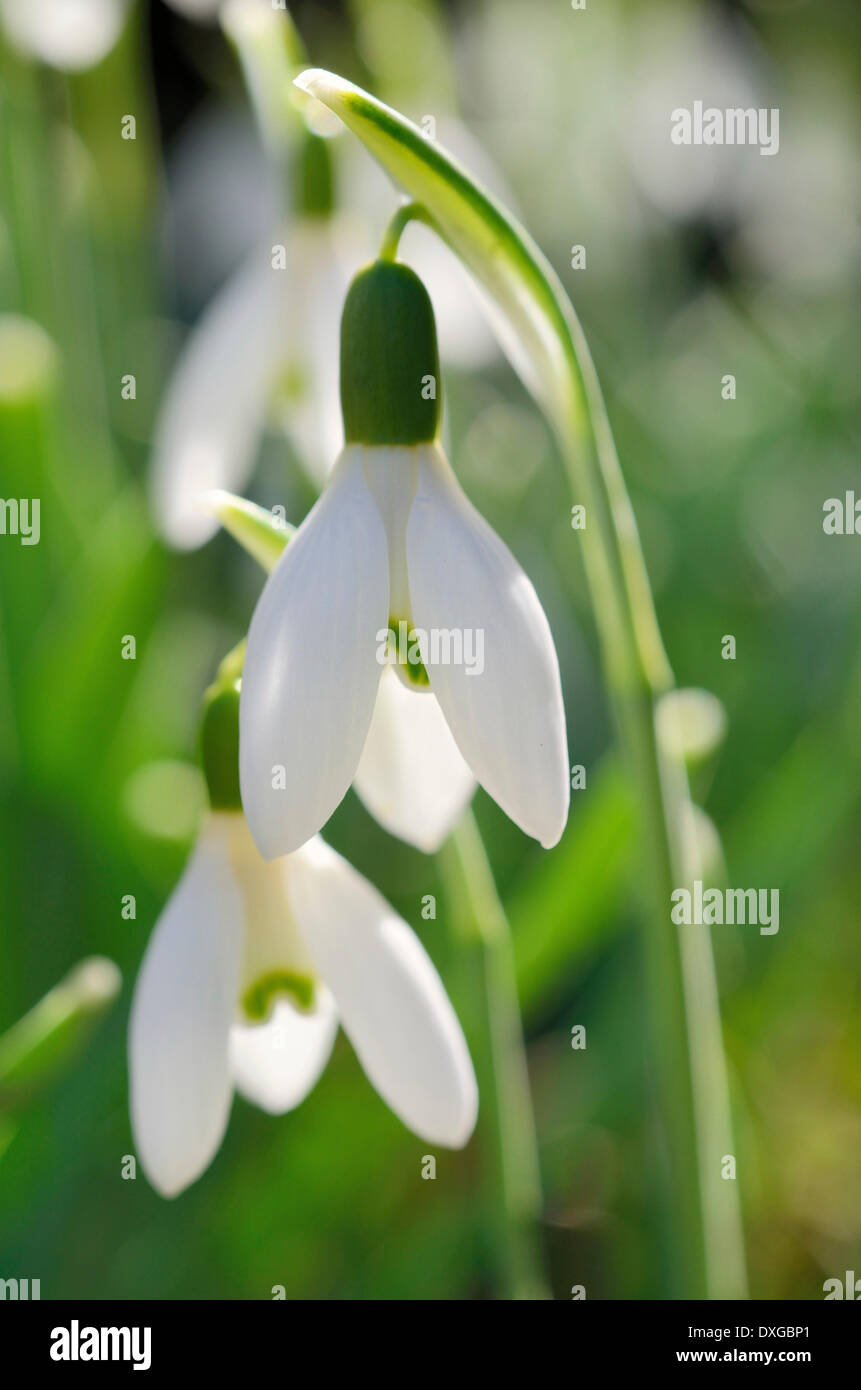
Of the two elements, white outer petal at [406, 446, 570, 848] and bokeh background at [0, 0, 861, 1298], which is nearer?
white outer petal at [406, 446, 570, 848]

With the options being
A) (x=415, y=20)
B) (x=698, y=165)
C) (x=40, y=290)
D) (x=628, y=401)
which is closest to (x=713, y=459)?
(x=628, y=401)

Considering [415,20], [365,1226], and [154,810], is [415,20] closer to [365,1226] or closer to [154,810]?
[154,810]

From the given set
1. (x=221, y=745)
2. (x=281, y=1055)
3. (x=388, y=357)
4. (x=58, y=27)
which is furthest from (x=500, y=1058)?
(x=58, y=27)

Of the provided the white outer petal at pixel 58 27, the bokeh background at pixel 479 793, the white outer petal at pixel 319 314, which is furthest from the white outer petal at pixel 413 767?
the white outer petal at pixel 58 27

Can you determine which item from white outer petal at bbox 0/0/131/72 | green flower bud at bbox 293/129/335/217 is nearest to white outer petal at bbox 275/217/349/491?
green flower bud at bbox 293/129/335/217

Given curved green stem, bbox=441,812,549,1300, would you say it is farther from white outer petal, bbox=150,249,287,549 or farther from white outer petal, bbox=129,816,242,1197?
white outer petal, bbox=150,249,287,549

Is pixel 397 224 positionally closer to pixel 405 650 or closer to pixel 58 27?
pixel 405 650

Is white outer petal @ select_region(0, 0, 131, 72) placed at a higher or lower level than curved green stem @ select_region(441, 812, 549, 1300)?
higher

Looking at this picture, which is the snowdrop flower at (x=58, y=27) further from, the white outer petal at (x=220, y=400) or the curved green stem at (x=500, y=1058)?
the curved green stem at (x=500, y=1058)

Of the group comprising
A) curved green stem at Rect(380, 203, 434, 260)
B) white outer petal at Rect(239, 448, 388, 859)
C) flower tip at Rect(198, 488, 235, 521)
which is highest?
curved green stem at Rect(380, 203, 434, 260)
